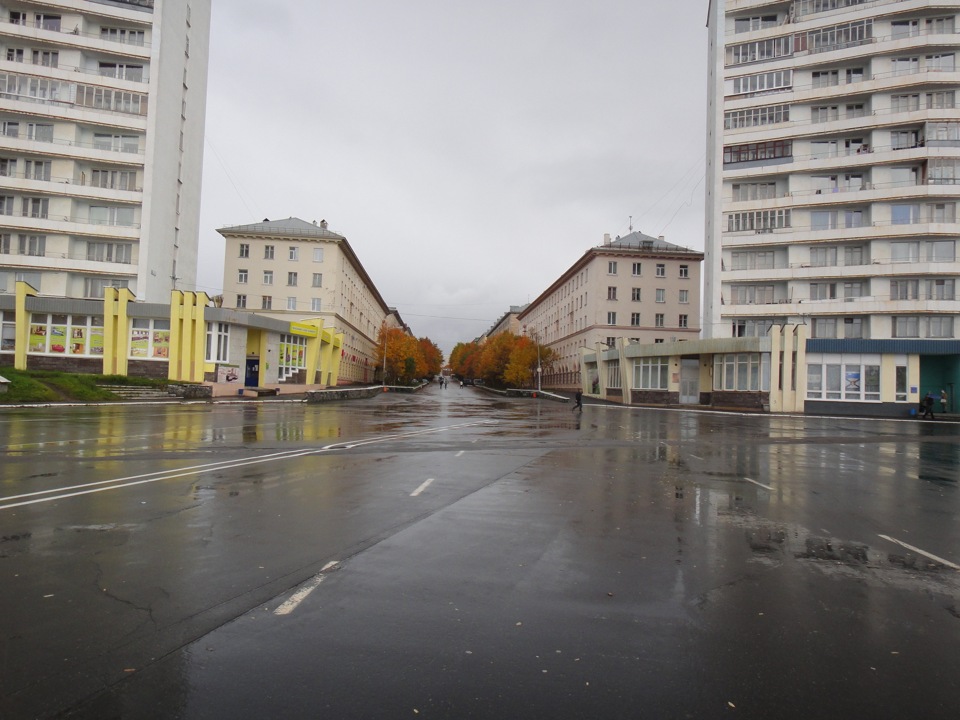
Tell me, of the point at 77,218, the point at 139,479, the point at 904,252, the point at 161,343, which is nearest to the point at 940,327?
the point at 904,252

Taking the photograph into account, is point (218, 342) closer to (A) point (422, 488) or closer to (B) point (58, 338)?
(B) point (58, 338)

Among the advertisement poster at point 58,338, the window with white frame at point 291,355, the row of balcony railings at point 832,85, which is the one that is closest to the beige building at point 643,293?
the row of balcony railings at point 832,85

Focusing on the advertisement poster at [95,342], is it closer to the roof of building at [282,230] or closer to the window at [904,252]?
the roof of building at [282,230]

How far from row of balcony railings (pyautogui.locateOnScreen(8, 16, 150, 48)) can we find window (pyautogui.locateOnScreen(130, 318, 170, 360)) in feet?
77.9

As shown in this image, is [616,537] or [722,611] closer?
[722,611]

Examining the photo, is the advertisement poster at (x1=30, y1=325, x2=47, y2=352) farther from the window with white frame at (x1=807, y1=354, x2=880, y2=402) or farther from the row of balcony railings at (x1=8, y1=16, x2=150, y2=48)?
the window with white frame at (x1=807, y1=354, x2=880, y2=402)

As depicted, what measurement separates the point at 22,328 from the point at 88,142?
16.6m

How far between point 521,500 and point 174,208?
165 feet

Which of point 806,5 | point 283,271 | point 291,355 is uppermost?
point 806,5

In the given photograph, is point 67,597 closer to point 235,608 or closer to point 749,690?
point 235,608

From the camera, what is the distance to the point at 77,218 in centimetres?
4275

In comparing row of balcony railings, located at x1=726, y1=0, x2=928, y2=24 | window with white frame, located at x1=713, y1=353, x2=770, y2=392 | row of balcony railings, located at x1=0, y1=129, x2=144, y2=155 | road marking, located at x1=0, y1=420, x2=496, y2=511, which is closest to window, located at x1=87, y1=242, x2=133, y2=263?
row of balcony railings, located at x1=0, y1=129, x2=144, y2=155

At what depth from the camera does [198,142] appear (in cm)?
5203

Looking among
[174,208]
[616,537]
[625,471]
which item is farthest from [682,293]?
[616,537]
